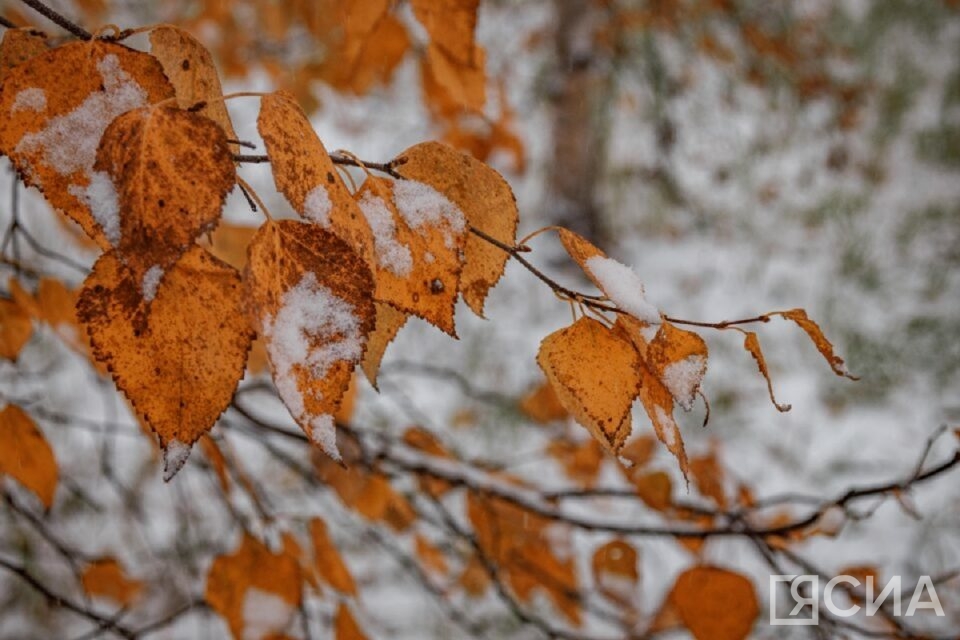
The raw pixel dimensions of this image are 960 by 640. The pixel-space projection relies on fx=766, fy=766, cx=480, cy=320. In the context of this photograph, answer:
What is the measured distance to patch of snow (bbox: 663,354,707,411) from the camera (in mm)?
343

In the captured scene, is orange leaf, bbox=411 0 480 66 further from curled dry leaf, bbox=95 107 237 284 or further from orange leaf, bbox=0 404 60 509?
orange leaf, bbox=0 404 60 509

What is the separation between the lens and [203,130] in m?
0.26

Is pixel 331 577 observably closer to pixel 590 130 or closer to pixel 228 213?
pixel 228 213

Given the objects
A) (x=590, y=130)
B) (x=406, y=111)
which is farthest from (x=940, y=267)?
(x=406, y=111)

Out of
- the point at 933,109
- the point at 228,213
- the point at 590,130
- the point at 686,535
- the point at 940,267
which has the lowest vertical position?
the point at 686,535

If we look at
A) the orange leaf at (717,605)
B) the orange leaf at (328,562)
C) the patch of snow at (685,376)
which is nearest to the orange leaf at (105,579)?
the orange leaf at (328,562)

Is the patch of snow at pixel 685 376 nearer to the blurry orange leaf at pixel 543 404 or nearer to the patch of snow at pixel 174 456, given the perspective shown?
the patch of snow at pixel 174 456

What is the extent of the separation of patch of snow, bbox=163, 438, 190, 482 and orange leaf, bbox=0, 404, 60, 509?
33 cm

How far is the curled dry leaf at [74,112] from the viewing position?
273 millimetres

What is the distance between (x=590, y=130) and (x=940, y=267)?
148 centimetres

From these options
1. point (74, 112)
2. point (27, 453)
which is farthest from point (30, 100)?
point (27, 453)

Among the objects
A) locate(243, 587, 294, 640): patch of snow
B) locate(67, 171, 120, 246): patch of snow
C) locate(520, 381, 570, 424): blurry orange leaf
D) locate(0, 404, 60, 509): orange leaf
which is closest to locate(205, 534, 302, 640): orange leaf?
locate(243, 587, 294, 640): patch of snow

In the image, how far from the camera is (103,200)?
0.26 m

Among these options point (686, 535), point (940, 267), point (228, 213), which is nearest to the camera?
point (686, 535)
